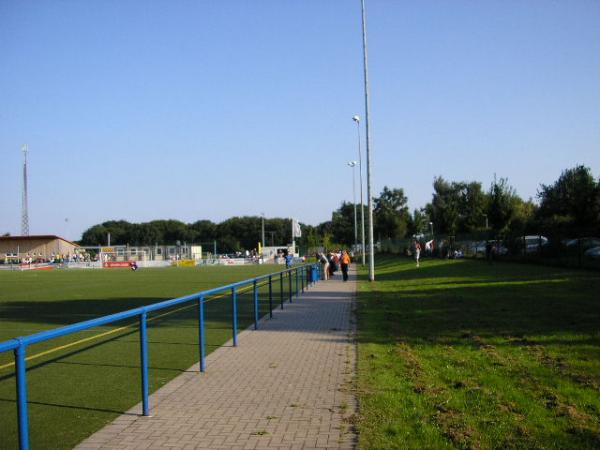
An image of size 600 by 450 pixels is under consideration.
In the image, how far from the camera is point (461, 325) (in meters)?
11.9

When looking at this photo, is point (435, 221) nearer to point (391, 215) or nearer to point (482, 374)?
point (391, 215)

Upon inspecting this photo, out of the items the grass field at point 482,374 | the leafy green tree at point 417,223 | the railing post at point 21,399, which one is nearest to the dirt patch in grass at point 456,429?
the grass field at point 482,374

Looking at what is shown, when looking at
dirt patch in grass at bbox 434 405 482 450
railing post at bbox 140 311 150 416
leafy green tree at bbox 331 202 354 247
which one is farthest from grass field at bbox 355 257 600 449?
leafy green tree at bbox 331 202 354 247

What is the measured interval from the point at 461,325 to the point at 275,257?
218ft

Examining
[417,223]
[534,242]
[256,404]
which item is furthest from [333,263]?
[417,223]

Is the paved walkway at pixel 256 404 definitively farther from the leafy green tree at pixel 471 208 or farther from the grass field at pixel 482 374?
→ the leafy green tree at pixel 471 208

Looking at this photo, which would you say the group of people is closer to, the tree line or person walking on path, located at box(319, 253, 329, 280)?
person walking on path, located at box(319, 253, 329, 280)

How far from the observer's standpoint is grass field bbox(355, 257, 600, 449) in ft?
17.1

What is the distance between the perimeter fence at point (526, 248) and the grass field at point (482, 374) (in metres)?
10.1

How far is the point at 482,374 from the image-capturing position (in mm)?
7523

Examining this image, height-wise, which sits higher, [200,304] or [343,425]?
[200,304]

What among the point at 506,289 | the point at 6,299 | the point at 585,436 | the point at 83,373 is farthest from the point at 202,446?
the point at 6,299

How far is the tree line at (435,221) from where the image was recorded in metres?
41.2

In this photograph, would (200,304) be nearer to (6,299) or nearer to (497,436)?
(497,436)
